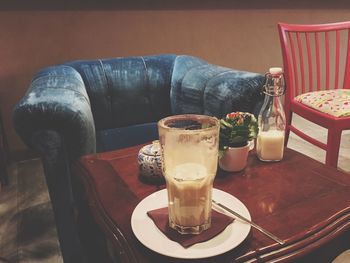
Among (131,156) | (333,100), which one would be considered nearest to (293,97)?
(333,100)

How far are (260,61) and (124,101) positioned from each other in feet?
5.75

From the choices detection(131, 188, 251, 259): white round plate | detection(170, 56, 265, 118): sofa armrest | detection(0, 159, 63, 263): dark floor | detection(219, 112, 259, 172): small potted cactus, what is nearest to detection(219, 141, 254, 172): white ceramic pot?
detection(219, 112, 259, 172): small potted cactus

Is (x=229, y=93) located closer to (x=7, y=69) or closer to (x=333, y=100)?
(x=333, y=100)

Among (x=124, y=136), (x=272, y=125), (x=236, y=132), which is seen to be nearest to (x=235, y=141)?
(x=236, y=132)

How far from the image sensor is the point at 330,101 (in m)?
1.79

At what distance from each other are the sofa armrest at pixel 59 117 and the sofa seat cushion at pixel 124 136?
0.34m

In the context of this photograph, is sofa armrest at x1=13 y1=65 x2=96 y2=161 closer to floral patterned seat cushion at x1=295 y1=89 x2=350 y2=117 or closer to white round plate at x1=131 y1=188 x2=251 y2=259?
white round plate at x1=131 y1=188 x2=251 y2=259

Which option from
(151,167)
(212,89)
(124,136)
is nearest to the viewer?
(151,167)

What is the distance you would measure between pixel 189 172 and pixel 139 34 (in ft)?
6.82

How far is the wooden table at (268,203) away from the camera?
0.67 meters

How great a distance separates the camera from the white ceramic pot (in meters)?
0.93

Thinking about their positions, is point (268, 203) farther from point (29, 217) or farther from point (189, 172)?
point (29, 217)

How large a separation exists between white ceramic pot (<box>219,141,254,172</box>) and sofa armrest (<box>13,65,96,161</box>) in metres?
0.54

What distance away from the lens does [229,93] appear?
1.47 m
